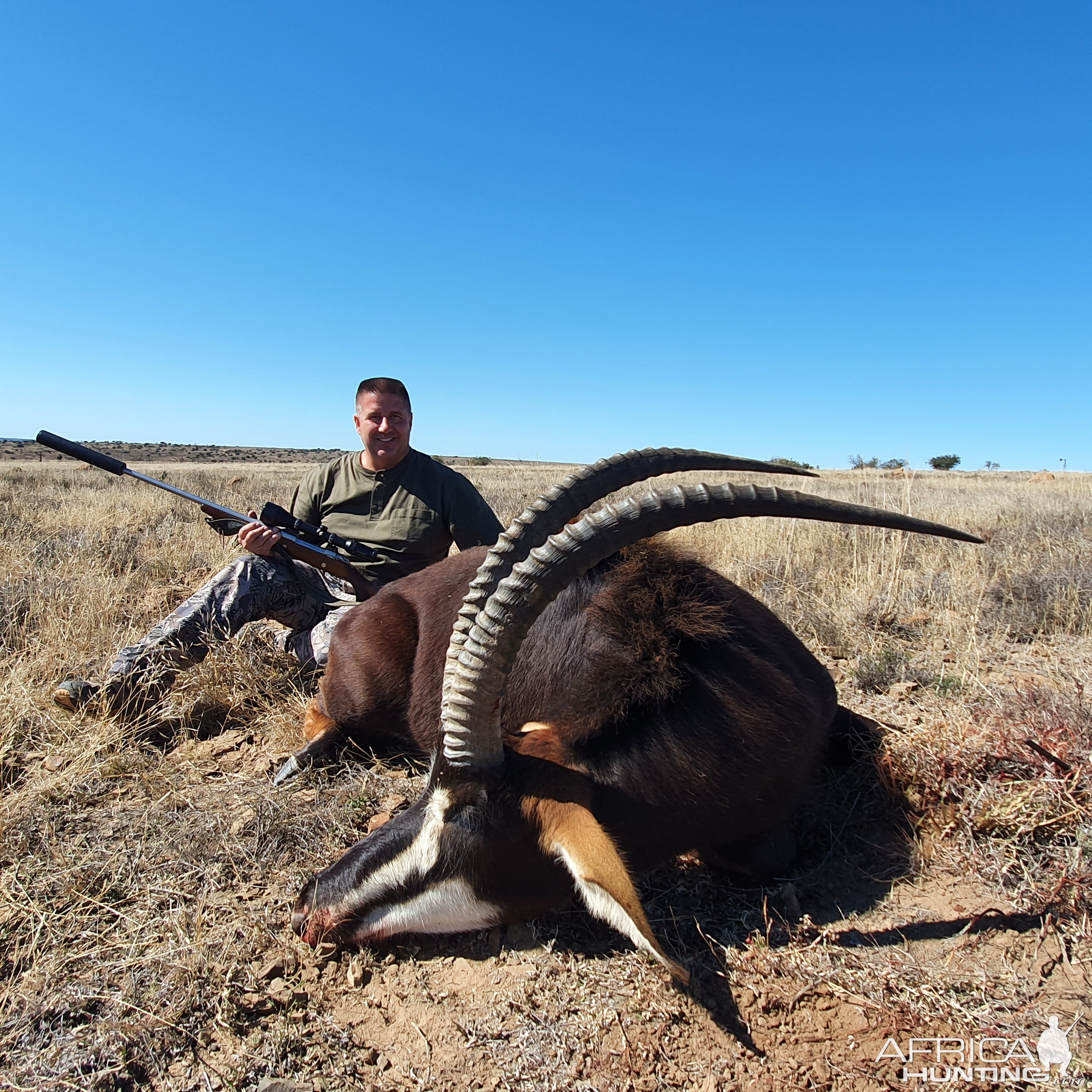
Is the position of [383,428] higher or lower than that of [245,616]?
higher

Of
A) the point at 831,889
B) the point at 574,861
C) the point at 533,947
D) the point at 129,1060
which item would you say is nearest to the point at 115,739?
the point at 129,1060

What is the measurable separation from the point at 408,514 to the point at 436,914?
125 inches

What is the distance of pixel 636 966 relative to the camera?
235cm

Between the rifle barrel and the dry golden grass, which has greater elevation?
the rifle barrel

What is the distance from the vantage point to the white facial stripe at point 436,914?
2.25m

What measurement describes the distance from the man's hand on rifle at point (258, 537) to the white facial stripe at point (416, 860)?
2.97m

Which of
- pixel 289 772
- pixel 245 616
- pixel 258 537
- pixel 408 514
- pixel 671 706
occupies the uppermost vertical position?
pixel 408 514

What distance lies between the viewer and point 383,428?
16.1 ft

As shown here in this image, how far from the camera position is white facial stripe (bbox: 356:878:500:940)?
2.25 meters

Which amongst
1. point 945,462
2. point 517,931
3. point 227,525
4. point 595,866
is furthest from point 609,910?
point 945,462

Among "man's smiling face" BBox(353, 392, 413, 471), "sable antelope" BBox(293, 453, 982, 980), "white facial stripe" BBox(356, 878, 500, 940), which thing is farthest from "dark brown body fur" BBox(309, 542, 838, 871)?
"man's smiling face" BBox(353, 392, 413, 471)

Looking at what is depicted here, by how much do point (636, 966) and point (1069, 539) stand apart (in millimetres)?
7686

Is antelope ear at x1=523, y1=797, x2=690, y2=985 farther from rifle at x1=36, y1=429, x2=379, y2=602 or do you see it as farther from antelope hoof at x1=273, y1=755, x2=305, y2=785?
rifle at x1=36, y1=429, x2=379, y2=602

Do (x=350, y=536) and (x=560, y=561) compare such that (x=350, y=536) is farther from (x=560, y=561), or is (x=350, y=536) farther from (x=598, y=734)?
(x=560, y=561)
